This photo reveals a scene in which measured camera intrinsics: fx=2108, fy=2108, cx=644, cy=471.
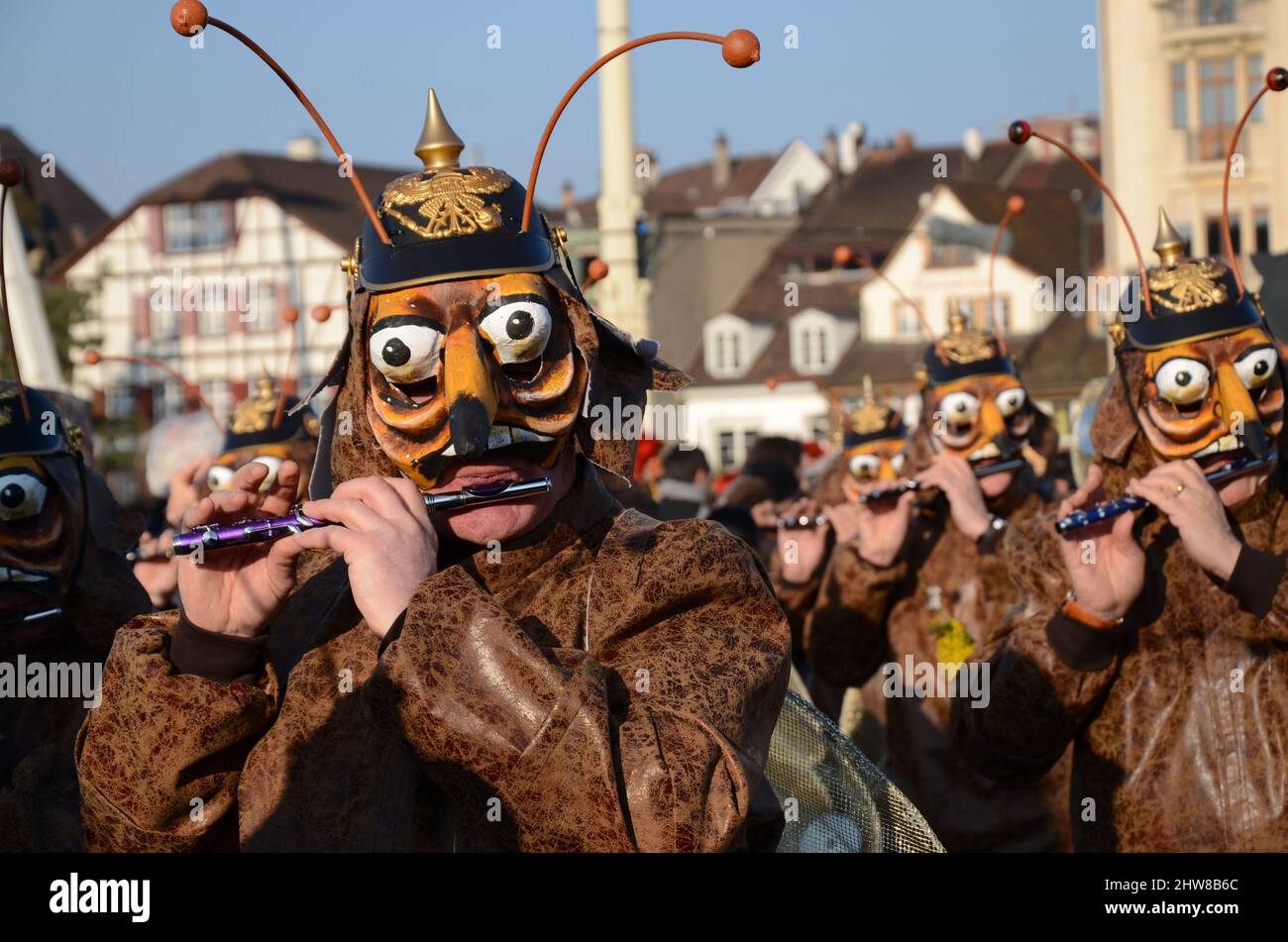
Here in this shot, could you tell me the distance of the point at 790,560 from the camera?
8.89 m

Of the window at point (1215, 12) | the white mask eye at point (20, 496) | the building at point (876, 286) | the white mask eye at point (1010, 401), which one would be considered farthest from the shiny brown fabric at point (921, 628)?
the building at point (876, 286)

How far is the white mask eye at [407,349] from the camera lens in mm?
3391

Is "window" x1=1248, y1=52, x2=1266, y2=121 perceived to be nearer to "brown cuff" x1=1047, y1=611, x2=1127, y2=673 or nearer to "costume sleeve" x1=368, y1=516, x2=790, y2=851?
"brown cuff" x1=1047, y1=611, x2=1127, y2=673


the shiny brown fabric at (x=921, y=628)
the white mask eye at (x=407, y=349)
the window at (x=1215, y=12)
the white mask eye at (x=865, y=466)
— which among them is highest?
the window at (x=1215, y=12)

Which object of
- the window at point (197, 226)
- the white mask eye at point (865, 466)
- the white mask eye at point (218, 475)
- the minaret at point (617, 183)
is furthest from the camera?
the window at point (197, 226)

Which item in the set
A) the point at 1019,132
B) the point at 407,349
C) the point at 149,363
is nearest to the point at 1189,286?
the point at 1019,132

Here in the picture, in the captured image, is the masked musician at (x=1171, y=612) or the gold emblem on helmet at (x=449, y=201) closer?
the gold emblem on helmet at (x=449, y=201)

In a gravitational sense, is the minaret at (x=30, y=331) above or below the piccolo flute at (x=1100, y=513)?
above

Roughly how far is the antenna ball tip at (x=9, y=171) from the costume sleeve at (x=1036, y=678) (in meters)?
2.50

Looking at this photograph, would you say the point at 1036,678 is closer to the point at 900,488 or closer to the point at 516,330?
the point at 516,330

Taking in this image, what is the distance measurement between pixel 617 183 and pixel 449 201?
16.0m

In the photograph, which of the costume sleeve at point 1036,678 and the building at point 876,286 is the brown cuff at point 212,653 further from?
the building at point 876,286

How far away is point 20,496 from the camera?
511 cm
